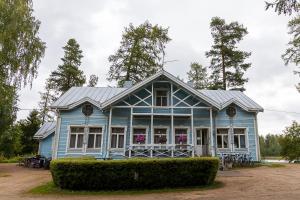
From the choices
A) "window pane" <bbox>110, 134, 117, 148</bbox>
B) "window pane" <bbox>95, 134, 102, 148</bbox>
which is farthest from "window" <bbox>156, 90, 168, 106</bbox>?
"window pane" <bbox>95, 134, 102, 148</bbox>

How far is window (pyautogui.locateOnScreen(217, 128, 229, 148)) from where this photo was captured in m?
21.5

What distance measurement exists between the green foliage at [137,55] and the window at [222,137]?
42.8 feet

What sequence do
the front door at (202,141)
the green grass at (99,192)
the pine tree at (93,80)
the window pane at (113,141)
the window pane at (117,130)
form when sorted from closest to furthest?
the green grass at (99,192) → the window pane at (113,141) → the window pane at (117,130) → the front door at (202,141) → the pine tree at (93,80)

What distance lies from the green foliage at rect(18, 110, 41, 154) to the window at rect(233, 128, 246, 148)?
25.6m

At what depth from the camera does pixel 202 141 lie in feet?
71.0

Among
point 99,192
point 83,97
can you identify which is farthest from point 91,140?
point 99,192

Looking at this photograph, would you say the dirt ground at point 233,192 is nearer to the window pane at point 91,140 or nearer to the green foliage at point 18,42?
the window pane at point 91,140

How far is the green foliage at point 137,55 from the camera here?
32.8 m

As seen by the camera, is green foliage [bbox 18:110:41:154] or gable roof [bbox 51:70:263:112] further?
green foliage [bbox 18:110:41:154]

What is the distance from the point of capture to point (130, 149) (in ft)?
61.0

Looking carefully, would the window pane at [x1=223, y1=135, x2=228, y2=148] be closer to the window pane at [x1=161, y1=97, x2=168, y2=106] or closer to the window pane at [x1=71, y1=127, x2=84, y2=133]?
the window pane at [x1=161, y1=97, x2=168, y2=106]

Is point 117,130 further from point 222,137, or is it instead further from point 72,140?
point 222,137

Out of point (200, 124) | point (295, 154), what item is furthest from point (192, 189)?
point (295, 154)

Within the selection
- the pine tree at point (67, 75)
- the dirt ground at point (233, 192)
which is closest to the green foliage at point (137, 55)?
the pine tree at point (67, 75)
